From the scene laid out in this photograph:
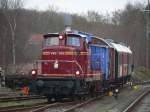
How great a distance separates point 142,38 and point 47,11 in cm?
→ 2053

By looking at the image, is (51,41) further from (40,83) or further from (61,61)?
(40,83)

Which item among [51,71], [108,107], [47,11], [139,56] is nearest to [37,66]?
[51,71]

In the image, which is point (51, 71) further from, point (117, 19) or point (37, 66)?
point (117, 19)

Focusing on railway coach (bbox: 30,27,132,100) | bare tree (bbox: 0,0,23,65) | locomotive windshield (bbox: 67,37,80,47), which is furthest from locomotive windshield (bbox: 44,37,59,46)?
bare tree (bbox: 0,0,23,65)

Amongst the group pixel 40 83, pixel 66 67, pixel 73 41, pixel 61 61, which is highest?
pixel 73 41

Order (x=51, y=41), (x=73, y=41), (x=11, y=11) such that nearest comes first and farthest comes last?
(x=73, y=41)
(x=51, y=41)
(x=11, y=11)

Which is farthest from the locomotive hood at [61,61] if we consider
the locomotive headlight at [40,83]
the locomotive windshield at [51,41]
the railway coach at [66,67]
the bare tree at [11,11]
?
the bare tree at [11,11]

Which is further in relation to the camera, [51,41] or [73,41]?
[51,41]

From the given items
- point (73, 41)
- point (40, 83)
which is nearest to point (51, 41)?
point (73, 41)

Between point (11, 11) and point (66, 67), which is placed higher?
point (11, 11)

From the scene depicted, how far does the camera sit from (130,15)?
86000 mm

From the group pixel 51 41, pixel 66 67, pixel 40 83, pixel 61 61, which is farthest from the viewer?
pixel 51 41

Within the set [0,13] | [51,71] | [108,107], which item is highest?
[0,13]

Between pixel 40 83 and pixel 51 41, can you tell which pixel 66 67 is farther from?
pixel 51 41
